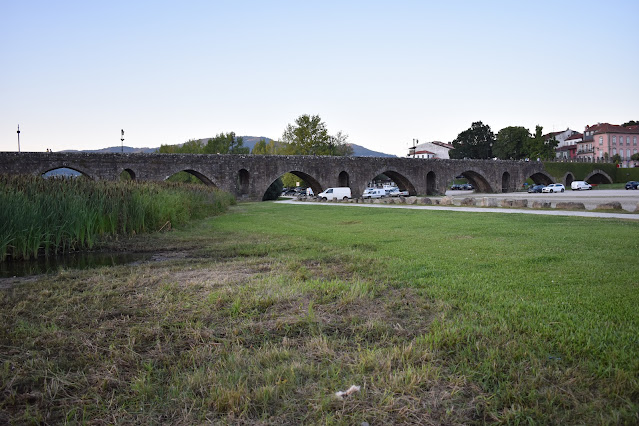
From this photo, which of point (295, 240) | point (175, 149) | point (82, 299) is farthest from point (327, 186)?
point (82, 299)

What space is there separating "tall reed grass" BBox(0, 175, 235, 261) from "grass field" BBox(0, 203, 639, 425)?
7.45 feet

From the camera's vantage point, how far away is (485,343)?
3445 millimetres

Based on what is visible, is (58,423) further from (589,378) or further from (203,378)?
(589,378)

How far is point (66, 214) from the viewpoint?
912cm

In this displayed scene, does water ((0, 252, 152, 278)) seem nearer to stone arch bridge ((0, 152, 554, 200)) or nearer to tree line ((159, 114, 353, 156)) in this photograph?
stone arch bridge ((0, 152, 554, 200))

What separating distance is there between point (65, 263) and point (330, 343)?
6196 millimetres

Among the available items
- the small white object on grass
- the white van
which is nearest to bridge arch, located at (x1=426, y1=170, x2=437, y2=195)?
the white van

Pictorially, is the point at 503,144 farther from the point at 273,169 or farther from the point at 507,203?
the point at 507,203

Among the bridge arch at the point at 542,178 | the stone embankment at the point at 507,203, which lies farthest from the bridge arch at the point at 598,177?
the stone embankment at the point at 507,203

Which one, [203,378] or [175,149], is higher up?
[175,149]

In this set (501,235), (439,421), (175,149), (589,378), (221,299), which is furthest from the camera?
(175,149)

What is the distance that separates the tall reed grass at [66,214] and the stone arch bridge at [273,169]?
2364 centimetres

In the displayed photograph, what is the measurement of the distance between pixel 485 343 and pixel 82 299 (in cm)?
408

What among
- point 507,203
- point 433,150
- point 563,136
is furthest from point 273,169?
point 563,136
